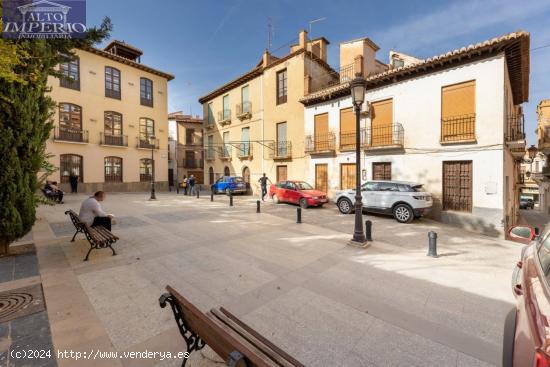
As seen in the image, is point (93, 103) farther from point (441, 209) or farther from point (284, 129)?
point (441, 209)

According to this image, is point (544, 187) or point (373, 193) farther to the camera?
point (544, 187)

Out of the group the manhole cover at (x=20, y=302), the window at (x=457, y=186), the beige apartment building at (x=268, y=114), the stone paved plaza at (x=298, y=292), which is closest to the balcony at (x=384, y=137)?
the window at (x=457, y=186)

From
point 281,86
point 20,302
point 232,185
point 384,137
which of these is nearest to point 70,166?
point 232,185

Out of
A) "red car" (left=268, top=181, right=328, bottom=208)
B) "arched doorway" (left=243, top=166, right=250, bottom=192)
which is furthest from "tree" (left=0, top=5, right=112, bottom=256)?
"arched doorway" (left=243, top=166, right=250, bottom=192)

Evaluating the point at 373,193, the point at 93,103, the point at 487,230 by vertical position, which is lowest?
the point at 487,230

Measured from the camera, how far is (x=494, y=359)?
249cm

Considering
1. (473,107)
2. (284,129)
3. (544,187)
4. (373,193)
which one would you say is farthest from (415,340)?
(544,187)

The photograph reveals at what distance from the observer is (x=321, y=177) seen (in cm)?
1541

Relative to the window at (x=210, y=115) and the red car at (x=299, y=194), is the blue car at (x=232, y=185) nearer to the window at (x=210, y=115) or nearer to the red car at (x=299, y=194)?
the red car at (x=299, y=194)

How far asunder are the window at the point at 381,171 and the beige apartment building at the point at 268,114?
4931mm

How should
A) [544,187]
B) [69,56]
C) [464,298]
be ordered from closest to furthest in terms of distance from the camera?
1. [464,298]
2. [69,56]
3. [544,187]

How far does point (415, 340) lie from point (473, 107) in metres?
10.7

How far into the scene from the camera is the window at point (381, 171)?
12383 millimetres

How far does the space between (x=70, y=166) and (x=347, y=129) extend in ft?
70.4
